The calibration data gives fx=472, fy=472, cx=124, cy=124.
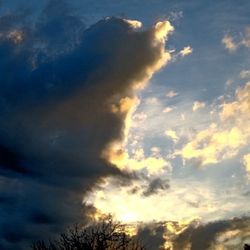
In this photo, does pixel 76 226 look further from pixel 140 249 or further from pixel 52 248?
pixel 140 249

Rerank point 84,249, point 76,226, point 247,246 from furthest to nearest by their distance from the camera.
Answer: point 247,246
point 76,226
point 84,249

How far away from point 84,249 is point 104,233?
3.18m

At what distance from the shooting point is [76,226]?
59.0 meters

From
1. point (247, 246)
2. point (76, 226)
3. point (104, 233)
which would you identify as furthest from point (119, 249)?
point (247, 246)

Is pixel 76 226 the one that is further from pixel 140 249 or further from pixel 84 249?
pixel 140 249

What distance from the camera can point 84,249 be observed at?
54.7 meters

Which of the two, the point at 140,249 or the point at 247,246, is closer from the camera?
the point at 140,249

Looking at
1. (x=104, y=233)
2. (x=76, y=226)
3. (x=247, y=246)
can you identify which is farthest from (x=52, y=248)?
(x=247, y=246)

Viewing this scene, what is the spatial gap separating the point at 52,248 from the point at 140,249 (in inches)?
437

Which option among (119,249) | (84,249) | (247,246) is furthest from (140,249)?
(247,246)

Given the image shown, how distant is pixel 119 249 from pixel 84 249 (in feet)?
14.0

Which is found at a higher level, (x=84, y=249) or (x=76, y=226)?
(x=76, y=226)

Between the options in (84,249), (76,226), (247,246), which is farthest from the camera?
(247,246)

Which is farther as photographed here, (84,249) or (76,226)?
(76,226)
